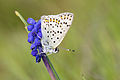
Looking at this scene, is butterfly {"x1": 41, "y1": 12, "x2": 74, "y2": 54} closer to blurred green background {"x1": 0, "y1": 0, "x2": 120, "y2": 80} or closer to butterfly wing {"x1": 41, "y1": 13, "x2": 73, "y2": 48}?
butterfly wing {"x1": 41, "y1": 13, "x2": 73, "y2": 48}

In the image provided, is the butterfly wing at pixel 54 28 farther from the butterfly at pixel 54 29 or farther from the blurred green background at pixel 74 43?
the blurred green background at pixel 74 43

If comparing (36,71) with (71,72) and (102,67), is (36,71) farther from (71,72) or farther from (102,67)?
(102,67)

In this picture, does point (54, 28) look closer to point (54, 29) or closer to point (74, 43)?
point (54, 29)

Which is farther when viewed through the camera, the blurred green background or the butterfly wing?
the blurred green background

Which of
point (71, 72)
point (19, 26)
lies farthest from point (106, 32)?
point (19, 26)

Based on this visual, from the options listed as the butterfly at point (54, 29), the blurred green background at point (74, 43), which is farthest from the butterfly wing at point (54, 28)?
the blurred green background at point (74, 43)

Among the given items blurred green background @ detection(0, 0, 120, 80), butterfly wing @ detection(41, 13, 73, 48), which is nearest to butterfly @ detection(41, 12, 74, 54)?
butterfly wing @ detection(41, 13, 73, 48)
